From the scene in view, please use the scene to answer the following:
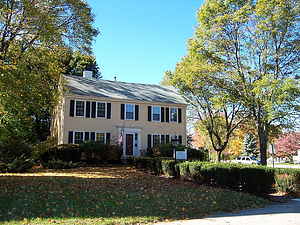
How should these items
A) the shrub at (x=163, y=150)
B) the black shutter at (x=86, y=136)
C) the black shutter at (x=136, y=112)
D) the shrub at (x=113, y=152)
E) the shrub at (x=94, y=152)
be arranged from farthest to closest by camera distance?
the black shutter at (x=136, y=112) < the black shutter at (x=86, y=136) < the shrub at (x=163, y=150) < the shrub at (x=113, y=152) < the shrub at (x=94, y=152)

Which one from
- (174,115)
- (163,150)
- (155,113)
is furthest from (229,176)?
Answer: (174,115)

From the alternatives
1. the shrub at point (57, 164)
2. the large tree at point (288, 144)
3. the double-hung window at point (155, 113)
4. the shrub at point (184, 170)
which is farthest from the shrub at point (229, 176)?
the large tree at point (288, 144)

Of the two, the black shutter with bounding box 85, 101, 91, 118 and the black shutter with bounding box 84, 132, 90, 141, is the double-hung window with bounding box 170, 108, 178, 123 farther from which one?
the black shutter with bounding box 84, 132, 90, 141

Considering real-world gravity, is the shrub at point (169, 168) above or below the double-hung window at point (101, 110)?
below

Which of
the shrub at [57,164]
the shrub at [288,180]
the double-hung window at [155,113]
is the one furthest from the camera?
the double-hung window at [155,113]

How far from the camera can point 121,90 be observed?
78.4ft

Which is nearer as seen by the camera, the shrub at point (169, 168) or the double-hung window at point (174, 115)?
the shrub at point (169, 168)

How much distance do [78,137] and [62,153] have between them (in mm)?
2687

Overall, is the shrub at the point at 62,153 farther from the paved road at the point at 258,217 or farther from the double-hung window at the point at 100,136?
the paved road at the point at 258,217

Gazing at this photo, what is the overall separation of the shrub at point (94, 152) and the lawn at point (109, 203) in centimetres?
853

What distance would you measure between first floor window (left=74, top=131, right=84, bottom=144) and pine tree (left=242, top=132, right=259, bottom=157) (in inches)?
1126

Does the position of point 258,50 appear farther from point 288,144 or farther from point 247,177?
point 288,144

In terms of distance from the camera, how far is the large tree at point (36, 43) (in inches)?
459

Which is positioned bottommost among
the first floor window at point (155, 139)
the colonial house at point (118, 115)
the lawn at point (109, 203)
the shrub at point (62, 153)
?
the lawn at point (109, 203)
